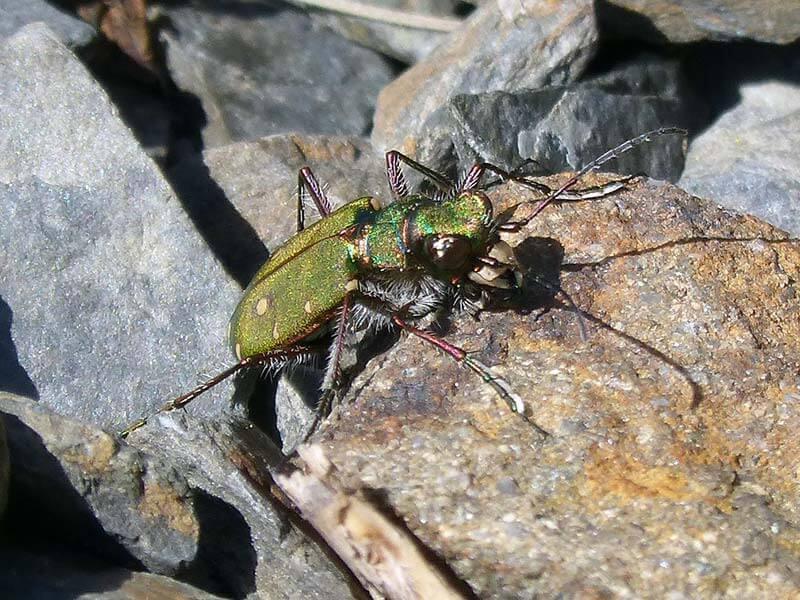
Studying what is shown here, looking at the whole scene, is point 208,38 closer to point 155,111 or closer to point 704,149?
point 155,111

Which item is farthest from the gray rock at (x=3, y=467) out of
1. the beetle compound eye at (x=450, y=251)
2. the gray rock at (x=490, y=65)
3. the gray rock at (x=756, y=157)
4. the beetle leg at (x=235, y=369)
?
the gray rock at (x=756, y=157)

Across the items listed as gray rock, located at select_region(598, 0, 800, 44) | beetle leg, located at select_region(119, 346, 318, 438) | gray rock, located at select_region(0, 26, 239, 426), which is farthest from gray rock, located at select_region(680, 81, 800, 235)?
gray rock, located at select_region(0, 26, 239, 426)

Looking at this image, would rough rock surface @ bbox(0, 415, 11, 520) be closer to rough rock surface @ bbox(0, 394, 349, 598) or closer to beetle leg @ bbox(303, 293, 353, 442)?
rough rock surface @ bbox(0, 394, 349, 598)

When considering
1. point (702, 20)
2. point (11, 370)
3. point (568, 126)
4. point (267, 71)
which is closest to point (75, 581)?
point (11, 370)

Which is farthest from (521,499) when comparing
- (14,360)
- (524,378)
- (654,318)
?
(14,360)

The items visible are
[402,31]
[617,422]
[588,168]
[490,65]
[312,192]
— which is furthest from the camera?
[402,31]

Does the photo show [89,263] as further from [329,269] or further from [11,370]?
[329,269]
